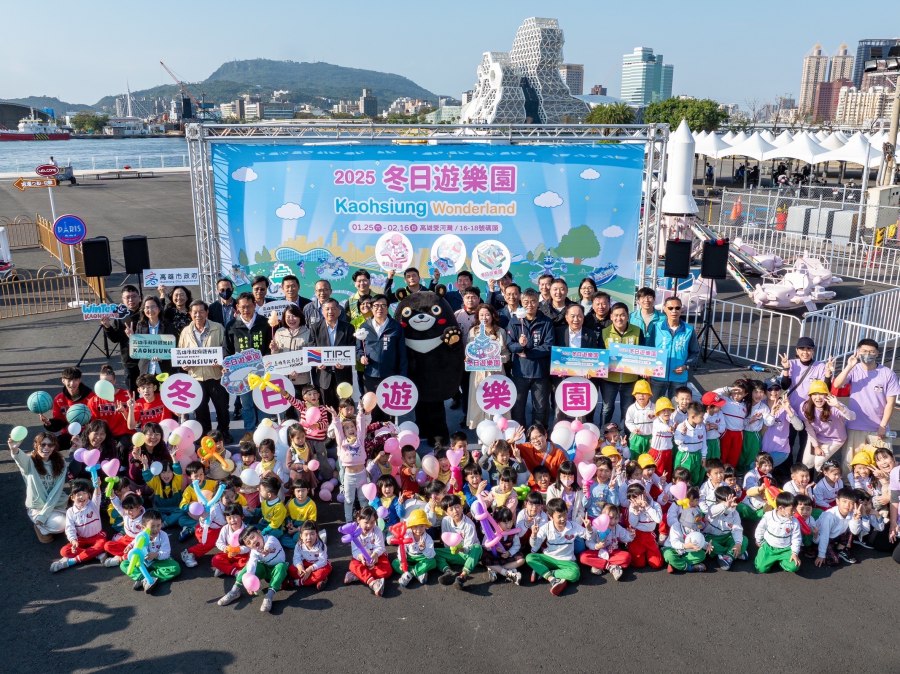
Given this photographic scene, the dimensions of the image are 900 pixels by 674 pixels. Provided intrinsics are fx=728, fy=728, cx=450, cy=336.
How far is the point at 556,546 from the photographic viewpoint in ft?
19.2

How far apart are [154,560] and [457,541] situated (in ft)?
7.96

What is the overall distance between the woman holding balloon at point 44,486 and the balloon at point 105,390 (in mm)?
608

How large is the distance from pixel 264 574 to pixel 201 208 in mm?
6552

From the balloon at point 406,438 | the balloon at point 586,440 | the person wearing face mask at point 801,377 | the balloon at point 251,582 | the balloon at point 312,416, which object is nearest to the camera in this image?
the balloon at point 251,582

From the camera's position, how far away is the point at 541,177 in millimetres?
10391

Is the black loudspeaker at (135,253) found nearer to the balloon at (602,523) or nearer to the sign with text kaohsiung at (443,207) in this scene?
the sign with text kaohsiung at (443,207)

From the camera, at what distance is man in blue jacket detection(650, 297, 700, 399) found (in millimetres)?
7547

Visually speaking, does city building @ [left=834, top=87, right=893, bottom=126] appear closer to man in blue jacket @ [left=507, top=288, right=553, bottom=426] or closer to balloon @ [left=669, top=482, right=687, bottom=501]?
man in blue jacket @ [left=507, top=288, right=553, bottom=426]

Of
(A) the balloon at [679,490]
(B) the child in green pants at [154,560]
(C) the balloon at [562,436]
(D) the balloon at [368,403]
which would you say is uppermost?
(D) the balloon at [368,403]

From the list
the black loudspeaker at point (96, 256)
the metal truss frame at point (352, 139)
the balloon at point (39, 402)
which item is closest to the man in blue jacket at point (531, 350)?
the metal truss frame at point (352, 139)

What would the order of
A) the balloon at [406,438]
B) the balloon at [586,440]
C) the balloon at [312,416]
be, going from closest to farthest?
the balloon at [586,440]
the balloon at [406,438]
the balloon at [312,416]

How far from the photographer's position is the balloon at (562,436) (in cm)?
677

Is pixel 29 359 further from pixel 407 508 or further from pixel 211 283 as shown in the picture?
pixel 407 508

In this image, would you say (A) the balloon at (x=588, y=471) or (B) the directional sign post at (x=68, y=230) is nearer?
(A) the balloon at (x=588, y=471)
